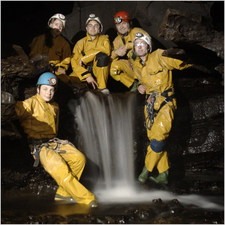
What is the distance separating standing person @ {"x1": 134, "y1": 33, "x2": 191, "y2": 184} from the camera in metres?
6.52

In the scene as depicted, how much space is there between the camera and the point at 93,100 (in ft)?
22.7

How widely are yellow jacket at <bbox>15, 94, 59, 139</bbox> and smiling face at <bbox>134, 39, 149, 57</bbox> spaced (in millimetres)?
1819

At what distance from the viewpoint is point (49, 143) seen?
593 cm

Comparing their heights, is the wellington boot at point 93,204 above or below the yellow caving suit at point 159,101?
below

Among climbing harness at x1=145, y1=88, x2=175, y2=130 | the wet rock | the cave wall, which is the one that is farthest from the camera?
the cave wall

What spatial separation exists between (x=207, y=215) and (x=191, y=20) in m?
3.00

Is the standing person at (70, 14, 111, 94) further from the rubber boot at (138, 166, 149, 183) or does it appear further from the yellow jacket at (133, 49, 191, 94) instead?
the rubber boot at (138, 166, 149, 183)

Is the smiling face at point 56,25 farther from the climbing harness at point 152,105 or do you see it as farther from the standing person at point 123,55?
the climbing harness at point 152,105

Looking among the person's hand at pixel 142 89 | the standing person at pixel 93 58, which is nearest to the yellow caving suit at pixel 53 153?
the person's hand at pixel 142 89

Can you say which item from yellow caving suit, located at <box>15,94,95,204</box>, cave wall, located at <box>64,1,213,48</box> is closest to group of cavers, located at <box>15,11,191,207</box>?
yellow caving suit, located at <box>15,94,95,204</box>

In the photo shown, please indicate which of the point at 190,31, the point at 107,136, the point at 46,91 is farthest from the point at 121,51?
the point at 46,91

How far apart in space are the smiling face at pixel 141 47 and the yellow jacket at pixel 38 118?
71.6 inches

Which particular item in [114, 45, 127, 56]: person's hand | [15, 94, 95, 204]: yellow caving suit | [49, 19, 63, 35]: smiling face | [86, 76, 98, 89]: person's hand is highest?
[49, 19, 63, 35]: smiling face

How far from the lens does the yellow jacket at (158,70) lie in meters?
6.54
